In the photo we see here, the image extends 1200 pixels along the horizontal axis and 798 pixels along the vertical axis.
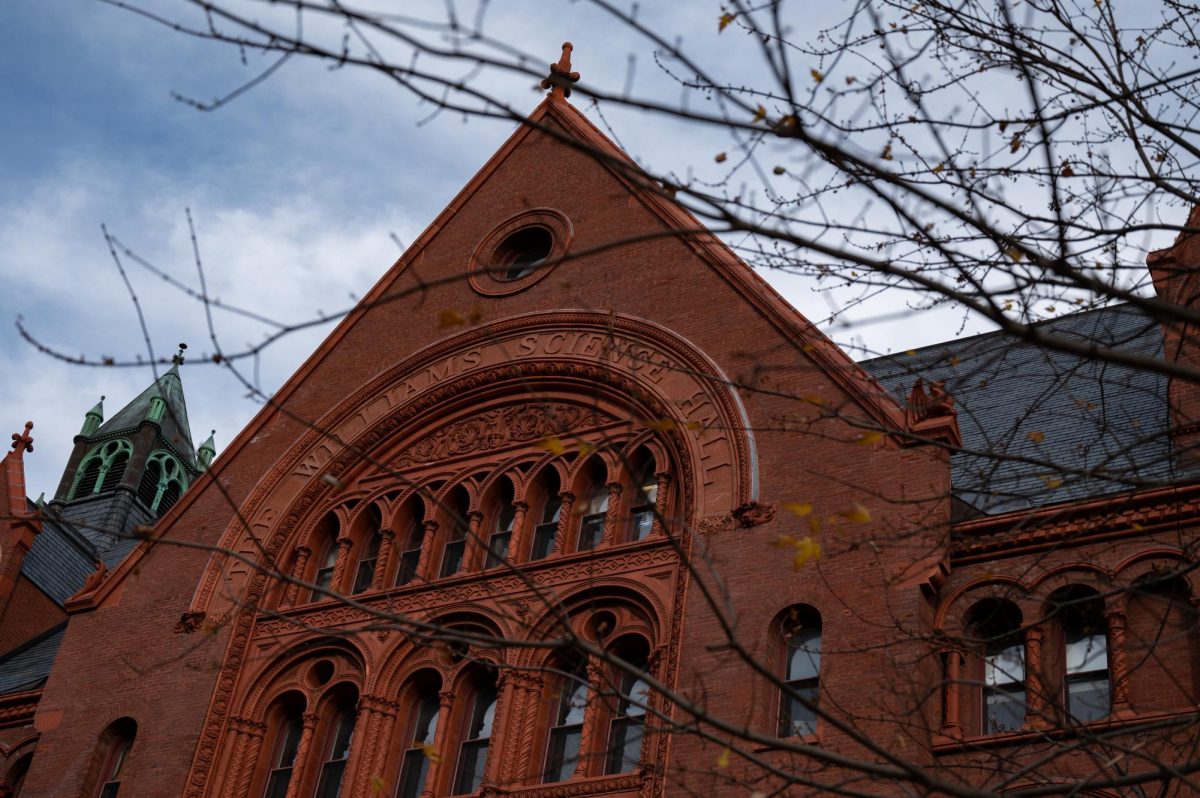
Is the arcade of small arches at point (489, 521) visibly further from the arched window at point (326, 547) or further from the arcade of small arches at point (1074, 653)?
the arcade of small arches at point (1074, 653)

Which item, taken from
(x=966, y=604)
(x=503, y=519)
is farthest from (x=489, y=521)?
(x=966, y=604)

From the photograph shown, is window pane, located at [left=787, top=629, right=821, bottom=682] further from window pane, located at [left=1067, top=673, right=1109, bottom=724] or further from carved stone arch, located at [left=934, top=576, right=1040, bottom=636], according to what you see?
window pane, located at [left=1067, top=673, right=1109, bottom=724]

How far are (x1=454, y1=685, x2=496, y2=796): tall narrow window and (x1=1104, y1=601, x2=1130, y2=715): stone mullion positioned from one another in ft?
23.4

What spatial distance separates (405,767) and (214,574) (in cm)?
464

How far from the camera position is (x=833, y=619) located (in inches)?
683

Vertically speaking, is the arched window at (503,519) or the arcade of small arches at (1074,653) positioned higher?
the arched window at (503,519)

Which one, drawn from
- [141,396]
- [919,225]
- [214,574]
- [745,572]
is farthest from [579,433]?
[141,396]

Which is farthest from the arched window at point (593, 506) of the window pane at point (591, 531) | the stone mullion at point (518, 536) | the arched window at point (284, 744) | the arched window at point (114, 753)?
the arched window at point (114, 753)

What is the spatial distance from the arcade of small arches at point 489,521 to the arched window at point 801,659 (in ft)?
8.24

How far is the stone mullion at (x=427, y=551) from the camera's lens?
2142cm

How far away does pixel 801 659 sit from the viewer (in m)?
18.0

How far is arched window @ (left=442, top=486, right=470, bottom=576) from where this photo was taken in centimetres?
2169

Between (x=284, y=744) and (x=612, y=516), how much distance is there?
214 inches

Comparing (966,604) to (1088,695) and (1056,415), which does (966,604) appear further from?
(1056,415)
